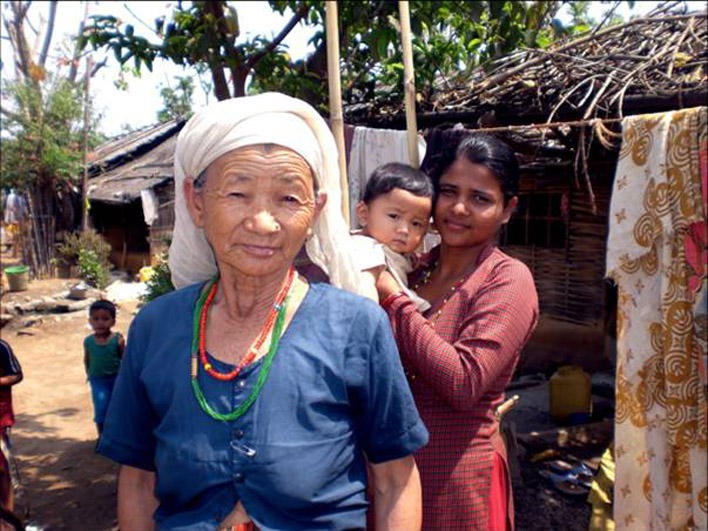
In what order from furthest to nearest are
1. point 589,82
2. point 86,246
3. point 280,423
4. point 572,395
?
1. point 86,246
2. point 572,395
3. point 589,82
4. point 280,423

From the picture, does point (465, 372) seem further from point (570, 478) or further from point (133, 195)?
point (133, 195)

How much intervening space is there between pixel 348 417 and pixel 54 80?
61.0ft

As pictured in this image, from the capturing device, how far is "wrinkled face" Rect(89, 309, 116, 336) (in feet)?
18.5

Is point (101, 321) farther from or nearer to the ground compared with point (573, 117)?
nearer to the ground

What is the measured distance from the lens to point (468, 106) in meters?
4.36

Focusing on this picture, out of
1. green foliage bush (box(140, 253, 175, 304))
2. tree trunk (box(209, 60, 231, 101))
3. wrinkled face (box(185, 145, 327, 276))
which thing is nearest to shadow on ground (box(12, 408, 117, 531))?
green foliage bush (box(140, 253, 175, 304))

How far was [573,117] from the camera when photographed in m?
4.02

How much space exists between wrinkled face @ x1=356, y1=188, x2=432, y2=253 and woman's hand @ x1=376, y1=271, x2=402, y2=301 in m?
0.17

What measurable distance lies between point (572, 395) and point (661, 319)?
163 inches

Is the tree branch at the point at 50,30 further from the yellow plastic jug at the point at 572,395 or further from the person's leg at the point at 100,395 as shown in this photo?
the yellow plastic jug at the point at 572,395

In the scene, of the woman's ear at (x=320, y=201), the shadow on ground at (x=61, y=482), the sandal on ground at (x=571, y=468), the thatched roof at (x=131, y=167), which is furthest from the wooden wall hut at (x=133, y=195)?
the woman's ear at (x=320, y=201)

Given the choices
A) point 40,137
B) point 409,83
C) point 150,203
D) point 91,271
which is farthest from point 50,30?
point 409,83

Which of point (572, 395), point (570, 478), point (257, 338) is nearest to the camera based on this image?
point (257, 338)

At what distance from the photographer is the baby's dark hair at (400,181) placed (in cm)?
196
